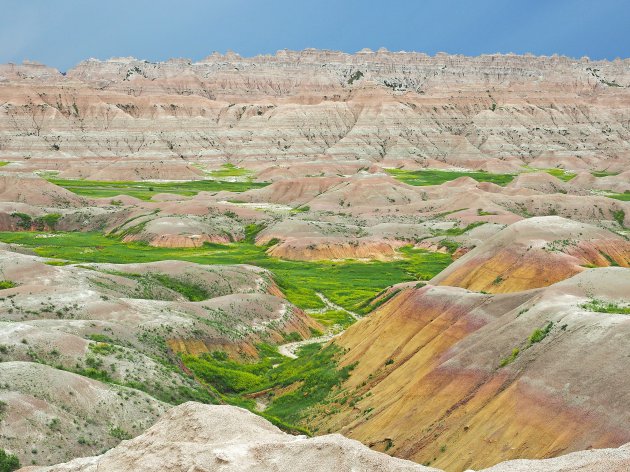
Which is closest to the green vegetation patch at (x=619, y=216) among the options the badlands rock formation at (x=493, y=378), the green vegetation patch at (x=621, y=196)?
the green vegetation patch at (x=621, y=196)

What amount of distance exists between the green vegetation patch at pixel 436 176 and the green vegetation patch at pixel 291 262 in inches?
3036

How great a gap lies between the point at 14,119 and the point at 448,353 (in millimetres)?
190305

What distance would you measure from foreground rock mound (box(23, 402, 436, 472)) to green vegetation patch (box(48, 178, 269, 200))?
431 ft

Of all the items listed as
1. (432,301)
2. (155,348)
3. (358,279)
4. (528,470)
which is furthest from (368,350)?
(358,279)

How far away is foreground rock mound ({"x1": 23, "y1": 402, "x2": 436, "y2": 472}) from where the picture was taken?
1714 centimetres

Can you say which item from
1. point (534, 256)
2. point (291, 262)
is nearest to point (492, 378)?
point (534, 256)

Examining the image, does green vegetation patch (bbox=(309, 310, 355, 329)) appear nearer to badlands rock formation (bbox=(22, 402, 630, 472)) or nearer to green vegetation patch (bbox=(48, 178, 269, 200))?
badlands rock formation (bbox=(22, 402, 630, 472))

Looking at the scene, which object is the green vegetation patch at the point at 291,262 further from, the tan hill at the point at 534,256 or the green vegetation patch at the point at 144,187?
the green vegetation patch at the point at 144,187

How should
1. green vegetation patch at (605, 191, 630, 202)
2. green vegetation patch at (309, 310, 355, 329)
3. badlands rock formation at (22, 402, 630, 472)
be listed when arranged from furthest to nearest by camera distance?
green vegetation patch at (605, 191, 630, 202)
green vegetation patch at (309, 310, 355, 329)
badlands rock formation at (22, 402, 630, 472)

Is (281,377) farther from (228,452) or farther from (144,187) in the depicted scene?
(144,187)

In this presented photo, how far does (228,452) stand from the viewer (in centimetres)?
1766

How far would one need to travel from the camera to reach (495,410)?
1060 inches

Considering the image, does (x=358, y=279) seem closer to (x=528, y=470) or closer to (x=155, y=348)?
(x=155, y=348)

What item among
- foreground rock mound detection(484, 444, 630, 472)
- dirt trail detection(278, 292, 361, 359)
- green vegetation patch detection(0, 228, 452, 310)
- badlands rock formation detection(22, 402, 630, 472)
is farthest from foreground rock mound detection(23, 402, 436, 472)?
green vegetation patch detection(0, 228, 452, 310)
